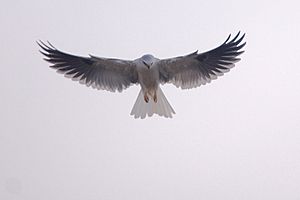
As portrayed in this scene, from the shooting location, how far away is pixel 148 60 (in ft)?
37.4

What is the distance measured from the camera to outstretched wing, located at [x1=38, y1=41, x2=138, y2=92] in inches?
478

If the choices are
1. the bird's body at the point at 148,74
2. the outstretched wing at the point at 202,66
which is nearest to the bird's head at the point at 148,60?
the bird's body at the point at 148,74

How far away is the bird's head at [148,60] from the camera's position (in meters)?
11.4

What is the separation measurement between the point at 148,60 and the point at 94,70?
136 cm

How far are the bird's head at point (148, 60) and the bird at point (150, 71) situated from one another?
0.30 feet

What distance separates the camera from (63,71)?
12.4 m

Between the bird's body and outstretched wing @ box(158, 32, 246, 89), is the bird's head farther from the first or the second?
outstretched wing @ box(158, 32, 246, 89)

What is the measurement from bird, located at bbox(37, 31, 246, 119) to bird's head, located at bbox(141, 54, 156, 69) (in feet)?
0.30

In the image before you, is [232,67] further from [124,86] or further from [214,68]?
[124,86]

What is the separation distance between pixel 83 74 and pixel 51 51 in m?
0.69

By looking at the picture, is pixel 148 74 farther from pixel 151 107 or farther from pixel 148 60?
pixel 151 107

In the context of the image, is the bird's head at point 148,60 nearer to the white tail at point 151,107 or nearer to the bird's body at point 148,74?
the bird's body at point 148,74

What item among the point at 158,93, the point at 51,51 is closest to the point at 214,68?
the point at 158,93

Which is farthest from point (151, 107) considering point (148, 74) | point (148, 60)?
point (148, 60)
